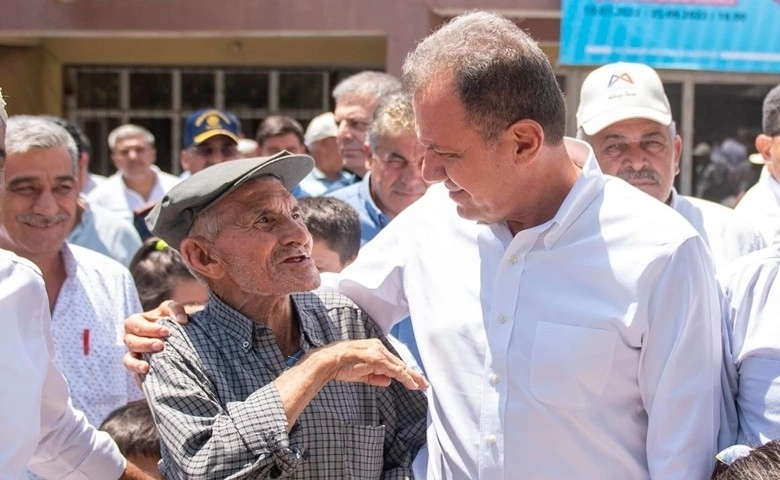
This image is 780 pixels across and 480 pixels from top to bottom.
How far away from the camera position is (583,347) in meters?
2.29

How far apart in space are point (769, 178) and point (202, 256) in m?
2.39

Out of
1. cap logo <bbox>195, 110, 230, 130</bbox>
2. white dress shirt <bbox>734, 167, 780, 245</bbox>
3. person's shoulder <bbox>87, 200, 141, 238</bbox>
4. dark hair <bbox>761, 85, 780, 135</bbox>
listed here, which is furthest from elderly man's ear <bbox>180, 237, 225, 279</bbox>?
cap logo <bbox>195, 110, 230, 130</bbox>

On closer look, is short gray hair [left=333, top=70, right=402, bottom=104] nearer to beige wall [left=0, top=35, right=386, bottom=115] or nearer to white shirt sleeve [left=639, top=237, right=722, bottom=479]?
white shirt sleeve [left=639, top=237, right=722, bottom=479]

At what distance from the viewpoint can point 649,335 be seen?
225 centimetres

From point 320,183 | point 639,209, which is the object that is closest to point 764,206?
point 639,209

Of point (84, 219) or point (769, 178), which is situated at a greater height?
point (769, 178)

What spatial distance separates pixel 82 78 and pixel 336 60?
323 centimetres

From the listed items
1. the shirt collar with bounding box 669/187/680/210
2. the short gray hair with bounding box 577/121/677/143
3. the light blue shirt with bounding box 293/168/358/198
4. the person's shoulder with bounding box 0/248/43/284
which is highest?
the short gray hair with bounding box 577/121/677/143

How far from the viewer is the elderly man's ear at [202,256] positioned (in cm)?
270

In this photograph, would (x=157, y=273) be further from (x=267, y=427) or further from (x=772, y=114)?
(x=772, y=114)

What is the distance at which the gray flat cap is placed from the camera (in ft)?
8.56

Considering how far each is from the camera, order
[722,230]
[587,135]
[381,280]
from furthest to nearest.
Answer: [587,135] → [722,230] → [381,280]

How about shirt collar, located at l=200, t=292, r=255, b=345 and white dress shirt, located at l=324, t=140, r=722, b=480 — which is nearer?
white dress shirt, located at l=324, t=140, r=722, b=480

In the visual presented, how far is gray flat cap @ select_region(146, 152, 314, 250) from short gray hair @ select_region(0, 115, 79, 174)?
150 centimetres
